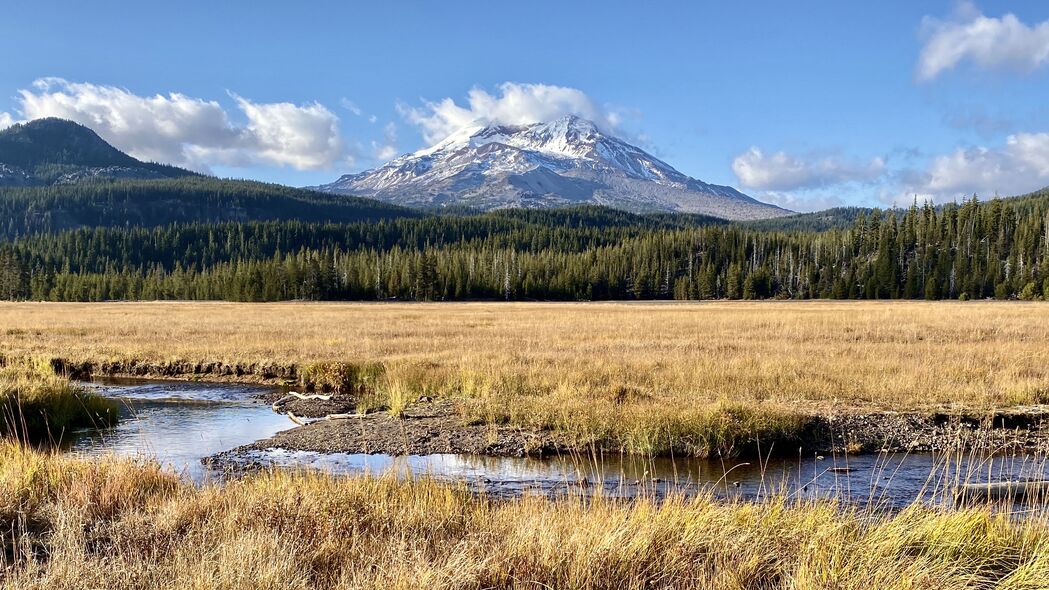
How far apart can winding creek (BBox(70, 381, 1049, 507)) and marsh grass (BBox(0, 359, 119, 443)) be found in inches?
28.8

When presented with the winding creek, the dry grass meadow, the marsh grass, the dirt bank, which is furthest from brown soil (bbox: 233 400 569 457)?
the marsh grass

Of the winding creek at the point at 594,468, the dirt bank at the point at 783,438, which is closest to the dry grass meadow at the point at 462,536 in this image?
the dirt bank at the point at 783,438

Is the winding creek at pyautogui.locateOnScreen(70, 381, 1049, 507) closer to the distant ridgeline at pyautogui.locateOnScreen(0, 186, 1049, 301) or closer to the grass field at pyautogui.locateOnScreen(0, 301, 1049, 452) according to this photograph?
the grass field at pyautogui.locateOnScreen(0, 301, 1049, 452)

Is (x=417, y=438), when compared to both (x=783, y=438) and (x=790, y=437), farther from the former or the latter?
(x=790, y=437)

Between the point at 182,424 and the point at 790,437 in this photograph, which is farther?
the point at 182,424

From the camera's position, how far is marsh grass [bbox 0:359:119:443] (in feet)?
50.7

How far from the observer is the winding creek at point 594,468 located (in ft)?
34.3

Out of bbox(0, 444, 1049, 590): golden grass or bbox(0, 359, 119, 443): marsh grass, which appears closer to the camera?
bbox(0, 444, 1049, 590): golden grass

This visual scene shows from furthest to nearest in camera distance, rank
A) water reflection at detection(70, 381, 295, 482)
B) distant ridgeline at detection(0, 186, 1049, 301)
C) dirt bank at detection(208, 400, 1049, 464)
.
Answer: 1. distant ridgeline at detection(0, 186, 1049, 301)
2. dirt bank at detection(208, 400, 1049, 464)
3. water reflection at detection(70, 381, 295, 482)

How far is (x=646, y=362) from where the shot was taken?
22.8 meters

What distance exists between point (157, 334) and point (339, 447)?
2691cm

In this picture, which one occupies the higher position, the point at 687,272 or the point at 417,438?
the point at 687,272

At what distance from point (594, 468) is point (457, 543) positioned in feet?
21.1

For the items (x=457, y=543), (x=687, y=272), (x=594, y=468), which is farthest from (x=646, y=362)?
(x=687, y=272)
